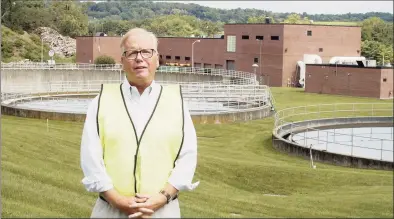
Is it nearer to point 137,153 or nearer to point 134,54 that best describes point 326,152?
point 134,54

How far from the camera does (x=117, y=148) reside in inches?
147

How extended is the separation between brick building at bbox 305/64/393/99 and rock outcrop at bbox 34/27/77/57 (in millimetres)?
47742

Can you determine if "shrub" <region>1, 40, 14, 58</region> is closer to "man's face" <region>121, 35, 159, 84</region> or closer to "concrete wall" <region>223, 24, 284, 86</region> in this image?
"concrete wall" <region>223, 24, 284, 86</region>

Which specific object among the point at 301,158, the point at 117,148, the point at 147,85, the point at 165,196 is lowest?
the point at 301,158

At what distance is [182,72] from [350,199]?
5596cm

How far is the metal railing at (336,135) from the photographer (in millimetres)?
25891

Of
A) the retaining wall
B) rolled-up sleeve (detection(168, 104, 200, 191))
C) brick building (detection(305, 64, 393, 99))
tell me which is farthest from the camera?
the retaining wall

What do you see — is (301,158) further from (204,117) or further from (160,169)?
(160,169)

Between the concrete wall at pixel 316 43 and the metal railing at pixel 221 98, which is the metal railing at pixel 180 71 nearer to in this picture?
the concrete wall at pixel 316 43

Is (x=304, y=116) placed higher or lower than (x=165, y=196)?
lower

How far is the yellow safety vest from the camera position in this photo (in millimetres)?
3725

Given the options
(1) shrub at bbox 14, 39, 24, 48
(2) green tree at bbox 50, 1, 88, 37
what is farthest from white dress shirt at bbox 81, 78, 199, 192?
(2) green tree at bbox 50, 1, 88, 37

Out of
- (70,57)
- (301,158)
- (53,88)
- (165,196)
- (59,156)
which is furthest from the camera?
(70,57)

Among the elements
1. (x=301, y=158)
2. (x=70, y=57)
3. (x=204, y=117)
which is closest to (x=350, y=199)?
(x=301, y=158)
